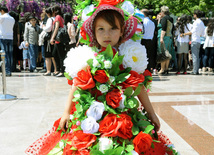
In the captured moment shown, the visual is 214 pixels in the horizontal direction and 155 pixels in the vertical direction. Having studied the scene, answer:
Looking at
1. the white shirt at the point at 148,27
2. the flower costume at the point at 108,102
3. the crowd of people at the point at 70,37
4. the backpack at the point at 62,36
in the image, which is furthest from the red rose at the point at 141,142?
the backpack at the point at 62,36

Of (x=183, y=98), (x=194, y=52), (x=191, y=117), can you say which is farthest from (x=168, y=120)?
(x=194, y=52)

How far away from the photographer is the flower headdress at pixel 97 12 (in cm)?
202

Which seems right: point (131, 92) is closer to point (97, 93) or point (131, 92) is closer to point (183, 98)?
point (97, 93)

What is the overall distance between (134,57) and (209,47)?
838cm

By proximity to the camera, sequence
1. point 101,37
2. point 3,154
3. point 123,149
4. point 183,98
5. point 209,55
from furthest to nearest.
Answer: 1. point 209,55
2. point 183,98
3. point 3,154
4. point 101,37
5. point 123,149

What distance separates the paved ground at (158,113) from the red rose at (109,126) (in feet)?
3.79

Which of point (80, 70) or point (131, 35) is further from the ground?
point (131, 35)

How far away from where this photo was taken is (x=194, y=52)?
9.04 metres

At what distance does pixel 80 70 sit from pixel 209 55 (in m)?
8.84

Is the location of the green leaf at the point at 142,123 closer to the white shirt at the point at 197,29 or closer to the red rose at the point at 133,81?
the red rose at the point at 133,81

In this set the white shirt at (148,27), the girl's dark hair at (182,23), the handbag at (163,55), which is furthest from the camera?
the girl's dark hair at (182,23)

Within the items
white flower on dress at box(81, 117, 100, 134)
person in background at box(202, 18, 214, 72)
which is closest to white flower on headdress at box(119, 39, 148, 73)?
white flower on dress at box(81, 117, 100, 134)

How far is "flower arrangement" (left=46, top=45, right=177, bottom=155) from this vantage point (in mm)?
1784

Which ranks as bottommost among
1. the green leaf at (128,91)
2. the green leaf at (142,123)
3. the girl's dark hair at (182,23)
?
the green leaf at (142,123)
